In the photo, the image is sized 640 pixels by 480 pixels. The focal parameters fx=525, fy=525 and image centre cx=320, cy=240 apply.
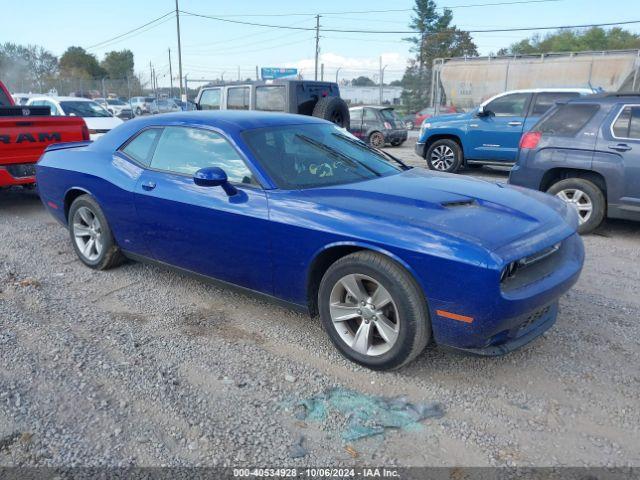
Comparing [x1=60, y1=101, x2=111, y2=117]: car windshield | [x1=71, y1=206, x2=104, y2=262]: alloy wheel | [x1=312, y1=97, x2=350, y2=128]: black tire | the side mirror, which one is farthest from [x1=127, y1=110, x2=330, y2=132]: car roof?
[x1=60, y1=101, x2=111, y2=117]: car windshield

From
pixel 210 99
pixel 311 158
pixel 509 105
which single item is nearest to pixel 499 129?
pixel 509 105

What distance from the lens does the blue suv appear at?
1020cm

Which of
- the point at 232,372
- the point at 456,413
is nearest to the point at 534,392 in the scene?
the point at 456,413

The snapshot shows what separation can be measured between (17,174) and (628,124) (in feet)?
24.9

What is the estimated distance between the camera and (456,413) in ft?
9.27

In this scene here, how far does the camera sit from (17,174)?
694cm

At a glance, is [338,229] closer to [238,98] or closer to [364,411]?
[364,411]

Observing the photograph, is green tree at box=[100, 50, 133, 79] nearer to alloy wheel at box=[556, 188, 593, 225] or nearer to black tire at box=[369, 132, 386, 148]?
black tire at box=[369, 132, 386, 148]

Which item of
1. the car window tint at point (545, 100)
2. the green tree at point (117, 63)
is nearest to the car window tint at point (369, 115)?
the car window tint at point (545, 100)

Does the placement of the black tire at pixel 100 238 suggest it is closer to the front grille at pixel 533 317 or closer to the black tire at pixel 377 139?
the front grille at pixel 533 317

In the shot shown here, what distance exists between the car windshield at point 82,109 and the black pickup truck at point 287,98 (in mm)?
3528

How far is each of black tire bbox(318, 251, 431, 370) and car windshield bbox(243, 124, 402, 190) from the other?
2.41ft

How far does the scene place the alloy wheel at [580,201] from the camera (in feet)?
20.4

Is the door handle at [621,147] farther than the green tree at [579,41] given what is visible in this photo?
No
